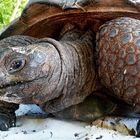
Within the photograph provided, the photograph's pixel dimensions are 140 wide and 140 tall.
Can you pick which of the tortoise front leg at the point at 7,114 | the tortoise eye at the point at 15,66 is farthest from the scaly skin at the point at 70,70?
the tortoise front leg at the point at 7,114

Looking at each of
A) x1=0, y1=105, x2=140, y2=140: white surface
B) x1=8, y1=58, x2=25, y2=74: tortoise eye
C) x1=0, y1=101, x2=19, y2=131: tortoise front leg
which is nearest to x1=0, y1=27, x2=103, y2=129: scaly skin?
x1=8, y1=58, x2=25, y2=74: tortoise eye

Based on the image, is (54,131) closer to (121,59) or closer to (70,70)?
(70,70)

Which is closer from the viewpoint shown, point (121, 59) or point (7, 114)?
point (121, 59)

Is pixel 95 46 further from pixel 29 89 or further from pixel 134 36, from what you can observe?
pixel 29 89

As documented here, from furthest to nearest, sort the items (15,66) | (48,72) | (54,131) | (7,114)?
(7,114)
(54,131)
(48,72)
(15,66)

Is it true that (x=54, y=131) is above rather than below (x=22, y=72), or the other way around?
below

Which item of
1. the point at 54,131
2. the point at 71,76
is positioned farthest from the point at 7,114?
the point at 71,76

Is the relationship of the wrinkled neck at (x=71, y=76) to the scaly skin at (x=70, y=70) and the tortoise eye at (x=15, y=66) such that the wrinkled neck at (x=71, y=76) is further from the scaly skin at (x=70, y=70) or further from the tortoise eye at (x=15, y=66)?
the tortoise eye at (x=15, y=66)
